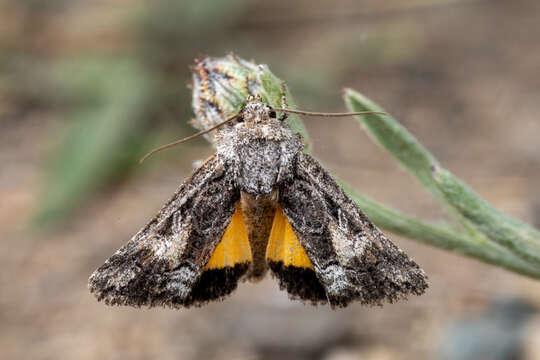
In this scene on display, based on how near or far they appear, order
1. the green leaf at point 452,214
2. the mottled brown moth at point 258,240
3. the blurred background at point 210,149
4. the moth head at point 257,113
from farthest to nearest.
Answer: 1. the blurred background at point 210,149
2. the green leaf at point 452,214
3. the moth head at point 257,113
4. the mottled brown moth at point 258,240

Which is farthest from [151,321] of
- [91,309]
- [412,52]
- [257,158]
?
[412,52]

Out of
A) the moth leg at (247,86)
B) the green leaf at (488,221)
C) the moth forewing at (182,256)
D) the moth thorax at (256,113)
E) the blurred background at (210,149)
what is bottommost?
the moth forewing at (182,256)

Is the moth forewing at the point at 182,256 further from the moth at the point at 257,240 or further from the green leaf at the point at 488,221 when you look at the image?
the green leaf at the point at 488,221

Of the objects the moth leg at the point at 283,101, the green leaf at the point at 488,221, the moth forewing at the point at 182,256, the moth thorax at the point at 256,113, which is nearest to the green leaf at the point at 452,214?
the green leaf at the point at 488,221

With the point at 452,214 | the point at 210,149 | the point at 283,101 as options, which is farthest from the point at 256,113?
the point at 210,149

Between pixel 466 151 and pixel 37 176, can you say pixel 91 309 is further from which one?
pixel 466 151

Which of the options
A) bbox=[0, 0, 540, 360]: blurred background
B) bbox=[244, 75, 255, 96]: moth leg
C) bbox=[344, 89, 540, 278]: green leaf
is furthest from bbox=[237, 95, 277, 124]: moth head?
bbox=[0, 0, 540, 360]: blurred background

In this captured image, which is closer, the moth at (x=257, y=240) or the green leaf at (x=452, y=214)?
the moth at (x=257, y=240)

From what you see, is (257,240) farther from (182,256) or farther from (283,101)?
(283,101)
